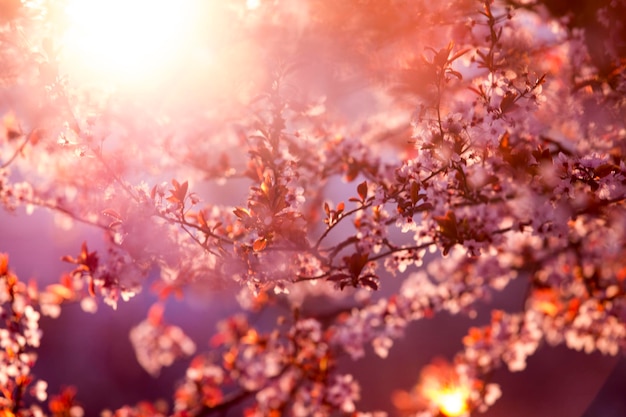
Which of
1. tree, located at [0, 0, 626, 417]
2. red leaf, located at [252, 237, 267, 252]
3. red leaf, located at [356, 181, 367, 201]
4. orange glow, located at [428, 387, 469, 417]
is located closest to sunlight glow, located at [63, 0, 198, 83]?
tree, located at [0, 0, 626, 417]

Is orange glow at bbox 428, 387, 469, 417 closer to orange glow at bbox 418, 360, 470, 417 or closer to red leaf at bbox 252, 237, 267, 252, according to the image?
orange glow at bbox 418, 360, 470, 417

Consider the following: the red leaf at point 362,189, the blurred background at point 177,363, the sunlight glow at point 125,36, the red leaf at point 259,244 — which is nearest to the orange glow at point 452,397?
the red leaf at point 362,189

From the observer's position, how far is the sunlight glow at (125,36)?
120 inches

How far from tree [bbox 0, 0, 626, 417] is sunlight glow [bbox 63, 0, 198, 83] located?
0.03 metres

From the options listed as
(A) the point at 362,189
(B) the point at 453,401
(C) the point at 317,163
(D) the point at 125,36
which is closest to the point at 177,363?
(B) the point at 453,401

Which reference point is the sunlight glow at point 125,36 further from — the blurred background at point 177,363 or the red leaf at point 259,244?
the blurred background at point 177,363

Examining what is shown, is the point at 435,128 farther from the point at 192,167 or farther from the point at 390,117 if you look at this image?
the point at 390,117

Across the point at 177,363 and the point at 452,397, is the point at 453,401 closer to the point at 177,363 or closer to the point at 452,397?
the point at 452,397

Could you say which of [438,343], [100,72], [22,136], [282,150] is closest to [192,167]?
[100,72]

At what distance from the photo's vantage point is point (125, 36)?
3719 mm

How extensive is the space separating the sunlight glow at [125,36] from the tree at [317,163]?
33 millimetres

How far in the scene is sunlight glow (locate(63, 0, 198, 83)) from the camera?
9.97 ft

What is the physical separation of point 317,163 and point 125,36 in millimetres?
1756

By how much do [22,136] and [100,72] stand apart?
77 centimetres
